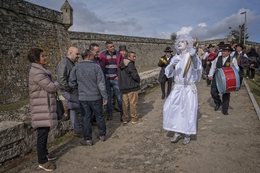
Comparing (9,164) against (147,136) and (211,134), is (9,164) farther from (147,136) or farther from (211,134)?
(211,134)

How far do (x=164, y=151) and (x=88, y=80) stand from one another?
1879 millimetres

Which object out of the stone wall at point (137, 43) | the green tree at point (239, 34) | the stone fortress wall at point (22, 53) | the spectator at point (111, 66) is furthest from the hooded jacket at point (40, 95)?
the green tree at point (239, 34)

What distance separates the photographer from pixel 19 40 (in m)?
10.2

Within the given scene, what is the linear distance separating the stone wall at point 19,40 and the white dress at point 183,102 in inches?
316

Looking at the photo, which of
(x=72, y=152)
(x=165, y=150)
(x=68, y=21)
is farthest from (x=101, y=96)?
(x=68, y=21)

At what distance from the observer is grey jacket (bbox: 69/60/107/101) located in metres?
3.79

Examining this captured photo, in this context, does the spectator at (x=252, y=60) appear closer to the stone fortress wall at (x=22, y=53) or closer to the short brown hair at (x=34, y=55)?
the stone fortress wall at (x=22, y=53)

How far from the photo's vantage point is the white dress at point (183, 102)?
3.92 metres

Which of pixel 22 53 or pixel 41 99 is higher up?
pixel 22 53

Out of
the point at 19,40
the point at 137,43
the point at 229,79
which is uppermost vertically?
the point at 137,43

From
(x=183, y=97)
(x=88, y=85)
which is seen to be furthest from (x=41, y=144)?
(x=183, y=97)

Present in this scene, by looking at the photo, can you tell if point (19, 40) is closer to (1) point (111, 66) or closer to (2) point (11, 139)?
(1) point (111, 66)

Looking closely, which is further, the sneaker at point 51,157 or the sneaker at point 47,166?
the sneaker at point 51,157

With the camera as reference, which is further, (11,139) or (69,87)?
(69,87)
